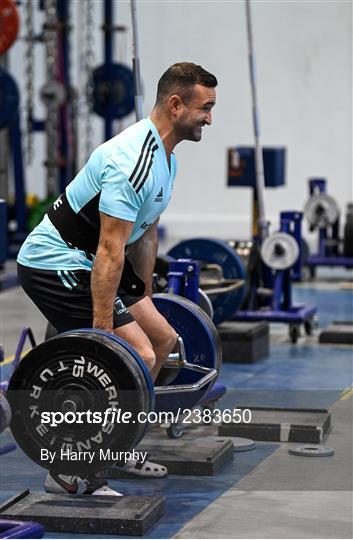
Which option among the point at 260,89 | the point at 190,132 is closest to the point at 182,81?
the point at 190,132

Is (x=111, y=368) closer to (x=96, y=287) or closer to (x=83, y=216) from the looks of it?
(x=96, y=287)

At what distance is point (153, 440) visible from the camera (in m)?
4.79

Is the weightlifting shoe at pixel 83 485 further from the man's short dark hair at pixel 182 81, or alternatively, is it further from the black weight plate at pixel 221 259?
the black weight plate at pixel 221 259

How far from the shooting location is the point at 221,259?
6.69 m

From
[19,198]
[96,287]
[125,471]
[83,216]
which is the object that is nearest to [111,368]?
[96,287]

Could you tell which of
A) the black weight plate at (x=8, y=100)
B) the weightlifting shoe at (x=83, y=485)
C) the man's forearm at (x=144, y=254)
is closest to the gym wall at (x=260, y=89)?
the black weight plate at (x=8, y=100)

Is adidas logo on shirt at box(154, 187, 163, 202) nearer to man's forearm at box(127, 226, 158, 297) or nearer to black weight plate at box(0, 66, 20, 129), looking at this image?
man's forearm at box(127, 226, 158, 297)

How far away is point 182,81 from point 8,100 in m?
5.82

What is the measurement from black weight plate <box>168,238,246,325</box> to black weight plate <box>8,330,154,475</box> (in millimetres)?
2892

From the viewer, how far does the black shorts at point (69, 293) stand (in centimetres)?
390

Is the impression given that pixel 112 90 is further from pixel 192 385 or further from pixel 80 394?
pixel 80 394

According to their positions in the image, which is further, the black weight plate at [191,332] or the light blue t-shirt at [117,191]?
the black weight plate at [191,332]

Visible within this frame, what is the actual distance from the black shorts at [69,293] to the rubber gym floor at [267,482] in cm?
63

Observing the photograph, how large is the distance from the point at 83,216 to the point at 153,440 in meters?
1.25
